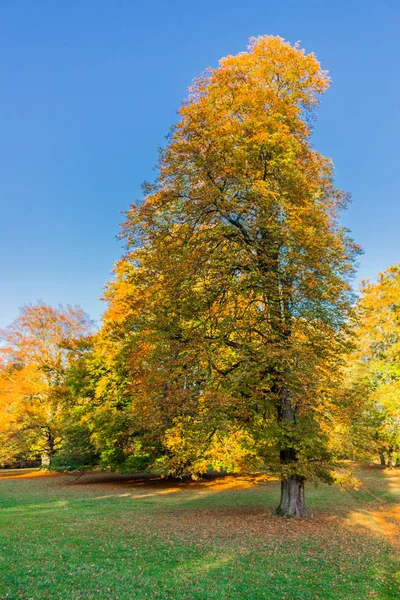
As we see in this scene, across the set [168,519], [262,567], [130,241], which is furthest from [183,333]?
[262,567]

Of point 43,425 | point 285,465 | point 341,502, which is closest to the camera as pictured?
point 285,465

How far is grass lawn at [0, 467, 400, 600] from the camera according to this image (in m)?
6.50

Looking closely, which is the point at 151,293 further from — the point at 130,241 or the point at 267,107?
the point at 267,107

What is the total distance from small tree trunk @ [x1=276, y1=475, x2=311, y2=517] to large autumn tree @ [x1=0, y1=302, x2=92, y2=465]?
19.5 meters

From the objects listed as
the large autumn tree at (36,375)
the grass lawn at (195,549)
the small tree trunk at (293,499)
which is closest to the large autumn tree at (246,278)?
the small tree trunk at (293,499)

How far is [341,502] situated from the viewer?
56.6 ft

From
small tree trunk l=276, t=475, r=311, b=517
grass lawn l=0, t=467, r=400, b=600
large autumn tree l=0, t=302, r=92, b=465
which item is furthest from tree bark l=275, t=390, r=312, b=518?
large autumn tree l=0, t=302, r=92, b=465

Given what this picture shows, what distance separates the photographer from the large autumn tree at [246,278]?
463 inches

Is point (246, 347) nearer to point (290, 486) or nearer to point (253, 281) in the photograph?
point (253, 281)

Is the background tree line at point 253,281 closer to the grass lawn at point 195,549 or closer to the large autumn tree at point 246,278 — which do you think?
the large autumn tree at point 246,278

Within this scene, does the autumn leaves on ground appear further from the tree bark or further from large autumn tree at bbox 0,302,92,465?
large autumn tree at bbox 0,302,92,465

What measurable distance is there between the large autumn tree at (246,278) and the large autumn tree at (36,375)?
17.3 m

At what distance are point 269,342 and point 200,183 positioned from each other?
19.2ft

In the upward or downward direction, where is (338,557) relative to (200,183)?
downward
